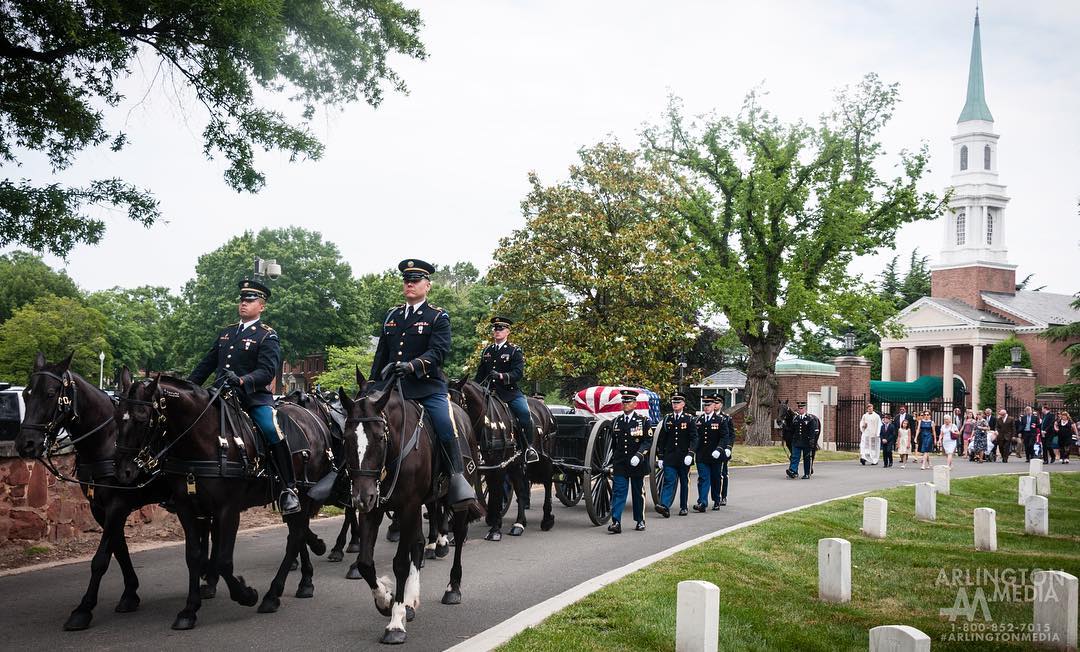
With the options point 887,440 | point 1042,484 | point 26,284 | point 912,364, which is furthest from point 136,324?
point 1042,484

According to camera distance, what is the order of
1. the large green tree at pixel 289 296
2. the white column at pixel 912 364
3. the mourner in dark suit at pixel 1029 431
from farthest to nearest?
the white column at pixel 912 364
the large green tree at pixel 289 296
the mourner in dark suit at pixel 1029 431

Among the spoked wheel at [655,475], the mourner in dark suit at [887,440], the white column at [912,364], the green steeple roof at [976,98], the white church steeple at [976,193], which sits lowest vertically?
the spoked wheel at [655,475]

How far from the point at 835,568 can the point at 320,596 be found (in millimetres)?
5284

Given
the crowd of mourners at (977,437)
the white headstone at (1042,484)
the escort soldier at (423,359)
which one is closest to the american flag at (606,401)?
→ the escort soldier at (423,359)

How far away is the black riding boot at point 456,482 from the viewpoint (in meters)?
7.97

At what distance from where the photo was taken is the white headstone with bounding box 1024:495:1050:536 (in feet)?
52.5

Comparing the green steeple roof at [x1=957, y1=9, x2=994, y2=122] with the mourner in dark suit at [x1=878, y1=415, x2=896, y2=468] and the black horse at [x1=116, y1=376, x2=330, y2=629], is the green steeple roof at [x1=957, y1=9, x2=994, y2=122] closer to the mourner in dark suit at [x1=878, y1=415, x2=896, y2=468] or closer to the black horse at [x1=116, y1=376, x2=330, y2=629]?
the mourner in dark suit at [x1=878, y1=415, x2=896, y2=468]

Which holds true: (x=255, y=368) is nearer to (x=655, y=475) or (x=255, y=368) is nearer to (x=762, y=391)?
(x=655, y=475)

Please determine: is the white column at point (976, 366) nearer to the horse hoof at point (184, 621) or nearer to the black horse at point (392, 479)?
the black horse at point (392, 479)

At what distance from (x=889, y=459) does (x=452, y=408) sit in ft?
84.7

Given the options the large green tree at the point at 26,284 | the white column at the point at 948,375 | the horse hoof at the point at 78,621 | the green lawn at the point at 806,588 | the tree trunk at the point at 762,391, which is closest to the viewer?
the horse hoof at the point at 78,621

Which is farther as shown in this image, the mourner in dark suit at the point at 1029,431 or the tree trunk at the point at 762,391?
the tree trunk at the point at 762,391

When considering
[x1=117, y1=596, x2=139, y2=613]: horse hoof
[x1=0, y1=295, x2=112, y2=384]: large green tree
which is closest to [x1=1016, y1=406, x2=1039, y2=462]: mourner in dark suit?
[x1=117, y1=596, x2=139, y2=613]: horse hoof

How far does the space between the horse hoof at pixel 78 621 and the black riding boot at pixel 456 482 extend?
3.06 metres
